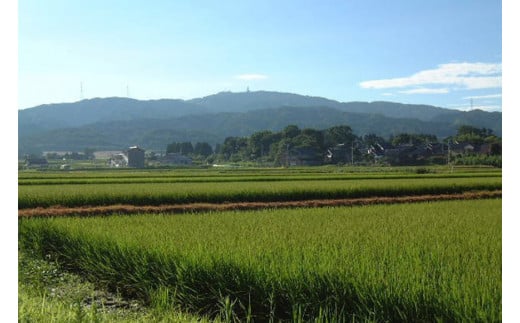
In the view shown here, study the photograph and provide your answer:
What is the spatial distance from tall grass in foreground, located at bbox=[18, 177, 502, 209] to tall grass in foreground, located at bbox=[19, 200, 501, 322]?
34.6 ft

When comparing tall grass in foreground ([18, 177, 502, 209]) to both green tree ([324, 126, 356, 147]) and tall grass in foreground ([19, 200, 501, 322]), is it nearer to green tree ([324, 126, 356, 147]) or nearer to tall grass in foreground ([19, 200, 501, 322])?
tall grass in foreground ([19, 200, 501, 322])

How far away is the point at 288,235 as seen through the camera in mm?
8336

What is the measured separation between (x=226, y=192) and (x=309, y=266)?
16.8 m

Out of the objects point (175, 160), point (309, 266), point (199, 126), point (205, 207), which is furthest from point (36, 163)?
point (199, 126)

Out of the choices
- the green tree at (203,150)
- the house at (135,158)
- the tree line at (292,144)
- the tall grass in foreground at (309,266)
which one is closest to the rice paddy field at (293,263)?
the tall grass in foreground at (309,266)

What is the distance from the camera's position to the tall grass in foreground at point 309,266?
4.60 m

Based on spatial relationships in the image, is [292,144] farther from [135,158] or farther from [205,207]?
[205,207]

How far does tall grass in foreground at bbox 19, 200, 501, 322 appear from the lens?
15.1ft

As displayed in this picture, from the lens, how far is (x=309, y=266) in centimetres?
557

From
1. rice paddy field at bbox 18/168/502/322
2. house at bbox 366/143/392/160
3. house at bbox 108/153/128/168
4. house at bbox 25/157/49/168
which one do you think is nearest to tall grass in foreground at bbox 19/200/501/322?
rice paddy field at bbox 18/168/502/322

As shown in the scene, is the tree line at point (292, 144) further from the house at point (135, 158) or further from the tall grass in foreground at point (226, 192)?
the tall grass in foreground at point (226, 192)

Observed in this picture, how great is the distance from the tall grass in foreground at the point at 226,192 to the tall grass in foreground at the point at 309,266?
10.5m
